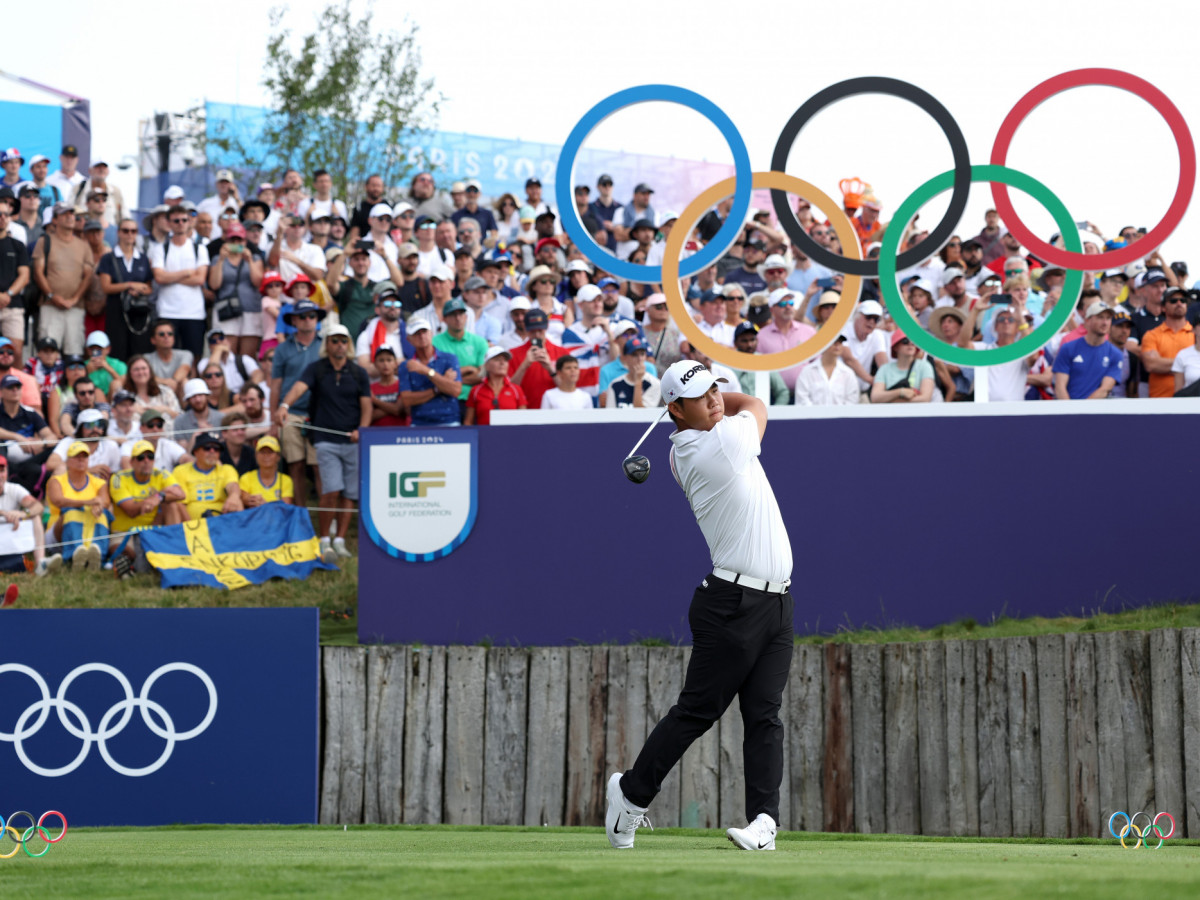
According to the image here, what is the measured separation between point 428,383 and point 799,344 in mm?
3235

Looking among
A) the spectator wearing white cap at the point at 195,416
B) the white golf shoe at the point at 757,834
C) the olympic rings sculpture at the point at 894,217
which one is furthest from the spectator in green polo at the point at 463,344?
the white golf shoe at the point at 757,834

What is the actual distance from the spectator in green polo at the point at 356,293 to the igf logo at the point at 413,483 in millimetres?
4058

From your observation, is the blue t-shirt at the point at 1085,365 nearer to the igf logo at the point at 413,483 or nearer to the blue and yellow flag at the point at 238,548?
the igf logo at the point at 413,483

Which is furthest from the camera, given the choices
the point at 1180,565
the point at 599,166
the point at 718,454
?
the point at 599,166

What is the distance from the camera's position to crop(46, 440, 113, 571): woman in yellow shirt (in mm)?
12125

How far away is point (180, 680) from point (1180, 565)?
7.04m

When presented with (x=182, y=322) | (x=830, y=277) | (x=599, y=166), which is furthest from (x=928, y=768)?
(x=599, y=166)

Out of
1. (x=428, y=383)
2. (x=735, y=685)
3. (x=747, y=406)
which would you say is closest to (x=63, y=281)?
(x=428, y=383)

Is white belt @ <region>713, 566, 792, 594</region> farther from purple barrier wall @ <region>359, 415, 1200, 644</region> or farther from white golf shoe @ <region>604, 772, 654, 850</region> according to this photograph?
purple barrier wall @ <region>359, 415, 1200, 644</region>

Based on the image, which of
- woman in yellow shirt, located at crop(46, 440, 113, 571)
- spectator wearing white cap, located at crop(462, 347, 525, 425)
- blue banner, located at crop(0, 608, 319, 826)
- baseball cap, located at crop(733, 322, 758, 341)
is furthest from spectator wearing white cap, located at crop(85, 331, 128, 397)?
baseball cap, located at crop(733, 322, 758, 341)

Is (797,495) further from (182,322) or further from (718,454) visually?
(182,322)

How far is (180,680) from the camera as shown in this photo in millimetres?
9156

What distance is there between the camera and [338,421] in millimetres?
12344

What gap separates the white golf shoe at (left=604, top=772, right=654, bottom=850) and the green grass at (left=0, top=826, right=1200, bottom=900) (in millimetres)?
91
